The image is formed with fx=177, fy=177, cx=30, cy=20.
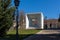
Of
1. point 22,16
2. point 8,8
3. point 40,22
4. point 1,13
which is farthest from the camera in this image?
point 22,16

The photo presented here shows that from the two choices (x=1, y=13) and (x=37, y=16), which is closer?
(x=1, y=13)

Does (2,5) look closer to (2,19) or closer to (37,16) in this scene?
(2,19)

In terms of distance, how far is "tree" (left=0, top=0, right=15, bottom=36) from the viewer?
19.6 metres

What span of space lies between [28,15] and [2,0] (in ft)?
63.8

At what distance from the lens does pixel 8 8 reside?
2070 cm

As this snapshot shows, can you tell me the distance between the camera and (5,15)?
1983cm

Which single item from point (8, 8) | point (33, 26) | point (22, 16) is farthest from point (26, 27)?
point (8, 8)

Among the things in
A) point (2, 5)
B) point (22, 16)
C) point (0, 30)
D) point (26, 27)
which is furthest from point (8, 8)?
point (22, 16)

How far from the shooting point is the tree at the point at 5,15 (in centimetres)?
1960

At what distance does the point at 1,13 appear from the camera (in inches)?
758

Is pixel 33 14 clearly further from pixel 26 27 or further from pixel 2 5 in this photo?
pixel 2 5

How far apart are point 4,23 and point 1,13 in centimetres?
130

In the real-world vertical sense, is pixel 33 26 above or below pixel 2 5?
below

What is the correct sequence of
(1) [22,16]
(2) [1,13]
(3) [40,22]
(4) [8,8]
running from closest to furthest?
(2) [1,13], (4) [8,8], (3) [40,22], (1) [22,16]
